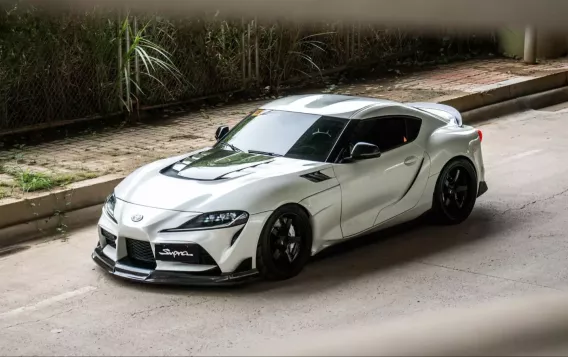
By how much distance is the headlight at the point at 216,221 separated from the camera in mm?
6555

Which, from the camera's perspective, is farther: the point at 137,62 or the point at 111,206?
the point at 137,62

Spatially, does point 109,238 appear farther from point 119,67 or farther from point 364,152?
point 119,67

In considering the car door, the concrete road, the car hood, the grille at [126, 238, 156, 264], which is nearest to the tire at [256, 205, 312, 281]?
the concrete road

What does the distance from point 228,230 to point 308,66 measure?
9316mm

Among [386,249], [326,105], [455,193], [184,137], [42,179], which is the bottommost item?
[386,249]

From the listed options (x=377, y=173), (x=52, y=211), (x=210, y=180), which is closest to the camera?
(x=210, y=180)

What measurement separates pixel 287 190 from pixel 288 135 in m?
0.98

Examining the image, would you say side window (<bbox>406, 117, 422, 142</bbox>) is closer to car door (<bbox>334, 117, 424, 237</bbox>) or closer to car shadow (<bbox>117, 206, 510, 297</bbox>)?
car door (<bbox>334, 117, 424, 237</bbox>)

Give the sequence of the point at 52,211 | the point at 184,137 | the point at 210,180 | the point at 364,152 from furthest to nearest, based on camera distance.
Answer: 1. the point at 184,137
2. the point at 52,211
3. the point at 364,152
4. the point at 210,180

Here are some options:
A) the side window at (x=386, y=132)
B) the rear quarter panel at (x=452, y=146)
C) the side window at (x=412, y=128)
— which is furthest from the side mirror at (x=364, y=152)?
the rear quarter panel at (x=452, y=146)

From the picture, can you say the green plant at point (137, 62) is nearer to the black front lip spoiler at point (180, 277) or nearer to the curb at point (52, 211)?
the curb at point (52, 211)

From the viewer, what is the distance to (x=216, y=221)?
21.6 feet

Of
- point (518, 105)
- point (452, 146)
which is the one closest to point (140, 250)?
point (452, 146)

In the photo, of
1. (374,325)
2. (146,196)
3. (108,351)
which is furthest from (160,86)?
(374,325)
